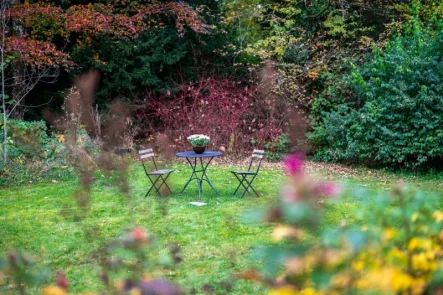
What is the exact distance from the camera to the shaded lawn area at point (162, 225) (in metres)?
4.10

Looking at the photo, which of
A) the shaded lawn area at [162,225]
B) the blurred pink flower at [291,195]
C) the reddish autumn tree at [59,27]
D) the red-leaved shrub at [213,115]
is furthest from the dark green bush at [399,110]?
the blurred pink flower at [291,195]

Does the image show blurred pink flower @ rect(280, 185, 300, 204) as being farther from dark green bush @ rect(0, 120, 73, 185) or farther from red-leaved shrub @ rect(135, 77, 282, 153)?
red-leaved shrub @ rect(135, 77, 282, 153)

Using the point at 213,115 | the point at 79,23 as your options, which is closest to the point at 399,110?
the point at 213,115

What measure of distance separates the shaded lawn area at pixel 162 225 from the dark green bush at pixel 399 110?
1.31 meters

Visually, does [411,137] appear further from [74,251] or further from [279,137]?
[74,251]

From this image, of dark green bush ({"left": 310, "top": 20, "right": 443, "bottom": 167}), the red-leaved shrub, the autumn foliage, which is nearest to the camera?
dark green bush ({"left": 310, "top": 20, "right": 443, "bottom": 167})

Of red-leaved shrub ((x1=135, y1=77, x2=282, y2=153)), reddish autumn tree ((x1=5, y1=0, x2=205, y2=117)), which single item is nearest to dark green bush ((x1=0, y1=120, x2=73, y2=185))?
reddish autumn tree ((x1=5, y1=0, x2=205, y2=117))

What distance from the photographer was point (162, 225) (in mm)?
5617

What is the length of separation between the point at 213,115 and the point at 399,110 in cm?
476

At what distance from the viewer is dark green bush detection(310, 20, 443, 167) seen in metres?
9.97

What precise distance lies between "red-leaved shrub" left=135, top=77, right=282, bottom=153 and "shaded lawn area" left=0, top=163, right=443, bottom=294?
346cm

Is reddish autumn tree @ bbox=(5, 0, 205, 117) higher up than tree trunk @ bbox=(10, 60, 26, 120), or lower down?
higher up

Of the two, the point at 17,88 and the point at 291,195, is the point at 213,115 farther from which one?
the point at 291,195

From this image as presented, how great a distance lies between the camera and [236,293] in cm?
363
